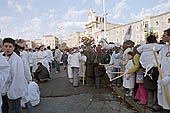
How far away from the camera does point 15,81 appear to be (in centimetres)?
261

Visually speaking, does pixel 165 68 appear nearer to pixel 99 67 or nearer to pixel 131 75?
pixel 131 75

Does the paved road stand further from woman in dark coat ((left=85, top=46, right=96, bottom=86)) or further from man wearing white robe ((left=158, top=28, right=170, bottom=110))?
man wearing white robe ((left=158, top=28, right=170, bottom=110))

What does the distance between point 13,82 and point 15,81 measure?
0.03m

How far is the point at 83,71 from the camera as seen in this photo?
25.3ft

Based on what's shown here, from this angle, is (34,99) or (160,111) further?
(34,99)

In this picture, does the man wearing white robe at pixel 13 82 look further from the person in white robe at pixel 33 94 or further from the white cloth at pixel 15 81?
the person in white robe at pixel 33 94

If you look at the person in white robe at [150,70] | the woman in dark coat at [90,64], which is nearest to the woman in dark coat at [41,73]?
the woman in dark coat at [90,64]

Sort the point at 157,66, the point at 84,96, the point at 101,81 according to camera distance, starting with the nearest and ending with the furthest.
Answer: the point at 157,66, the point at 84,96, the point at 101,81

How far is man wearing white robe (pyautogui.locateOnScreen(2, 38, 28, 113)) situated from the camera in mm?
2594

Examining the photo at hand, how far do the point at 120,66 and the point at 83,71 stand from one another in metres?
2.31

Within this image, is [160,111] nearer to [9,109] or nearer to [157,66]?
[157,66]

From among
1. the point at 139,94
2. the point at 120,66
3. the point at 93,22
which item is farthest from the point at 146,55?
the point at 93,22

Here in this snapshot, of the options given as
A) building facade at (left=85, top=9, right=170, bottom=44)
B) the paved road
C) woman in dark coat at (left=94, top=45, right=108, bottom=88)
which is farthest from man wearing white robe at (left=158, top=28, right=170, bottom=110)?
building facade at (left=85, top=9, right=170, bottom=44)

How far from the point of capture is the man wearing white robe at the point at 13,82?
2594mm
